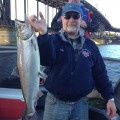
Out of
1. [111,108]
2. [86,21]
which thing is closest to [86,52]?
[111,108]

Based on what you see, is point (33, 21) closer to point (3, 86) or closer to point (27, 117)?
point (27, 117)

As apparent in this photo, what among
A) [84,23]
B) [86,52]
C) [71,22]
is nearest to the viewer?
[71,22]

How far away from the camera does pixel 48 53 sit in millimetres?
3398

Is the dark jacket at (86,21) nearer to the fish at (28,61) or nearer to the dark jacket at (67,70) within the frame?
the dark jacket at (67,70)

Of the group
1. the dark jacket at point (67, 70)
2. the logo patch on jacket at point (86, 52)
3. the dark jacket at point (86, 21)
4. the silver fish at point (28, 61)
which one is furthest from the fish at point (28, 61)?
the dark jacket at point (86, 21)

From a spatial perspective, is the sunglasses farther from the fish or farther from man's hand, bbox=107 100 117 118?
man's hand, bbox=107 100 117 118

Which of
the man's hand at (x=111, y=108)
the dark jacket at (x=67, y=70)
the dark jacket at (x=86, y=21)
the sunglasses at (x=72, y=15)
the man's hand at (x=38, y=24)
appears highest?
the sunglasses at (x=72, y=15)

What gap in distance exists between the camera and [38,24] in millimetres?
3047

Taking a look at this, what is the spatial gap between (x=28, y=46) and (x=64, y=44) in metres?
0.67

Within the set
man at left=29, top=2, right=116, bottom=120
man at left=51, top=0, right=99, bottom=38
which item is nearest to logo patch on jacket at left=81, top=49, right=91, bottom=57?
man at left=29, top=2, right=116, bottom=120

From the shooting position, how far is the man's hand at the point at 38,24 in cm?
301

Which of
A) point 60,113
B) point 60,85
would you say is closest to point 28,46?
point 60,85

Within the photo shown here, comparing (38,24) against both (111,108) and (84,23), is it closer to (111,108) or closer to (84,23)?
(111,108)

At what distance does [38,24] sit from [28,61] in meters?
0.34
